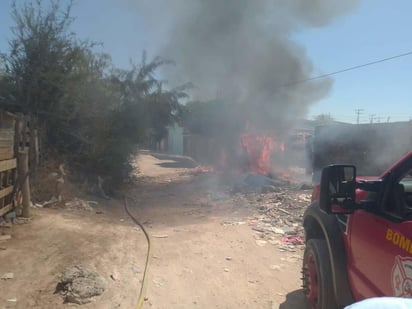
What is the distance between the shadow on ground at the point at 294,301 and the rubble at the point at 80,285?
2.07 m

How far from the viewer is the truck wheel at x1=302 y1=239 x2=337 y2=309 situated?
2.97 meters

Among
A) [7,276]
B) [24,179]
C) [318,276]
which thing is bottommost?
[7,276]

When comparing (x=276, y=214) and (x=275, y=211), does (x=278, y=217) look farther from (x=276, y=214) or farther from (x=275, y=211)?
(x=275, y=211)

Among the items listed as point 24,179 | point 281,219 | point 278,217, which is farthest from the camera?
point 278,217

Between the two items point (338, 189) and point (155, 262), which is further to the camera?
point (155, 262)

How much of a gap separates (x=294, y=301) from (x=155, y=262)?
208cm

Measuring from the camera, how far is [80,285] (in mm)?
3957

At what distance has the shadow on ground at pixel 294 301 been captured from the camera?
3953mm

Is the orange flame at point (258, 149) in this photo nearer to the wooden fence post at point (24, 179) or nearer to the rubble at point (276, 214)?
the rubble at point (276, 214)

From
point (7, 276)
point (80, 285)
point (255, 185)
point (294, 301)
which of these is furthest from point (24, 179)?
point (255, 185)

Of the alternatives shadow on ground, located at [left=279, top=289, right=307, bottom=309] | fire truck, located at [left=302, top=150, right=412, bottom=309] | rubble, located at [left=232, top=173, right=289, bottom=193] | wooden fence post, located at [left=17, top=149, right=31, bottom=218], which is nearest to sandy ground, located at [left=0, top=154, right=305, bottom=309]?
shadow on ground, located at [left=279, top=289, right=307, bottom=309]

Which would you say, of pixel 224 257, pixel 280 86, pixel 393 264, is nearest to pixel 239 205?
pixel 224 257

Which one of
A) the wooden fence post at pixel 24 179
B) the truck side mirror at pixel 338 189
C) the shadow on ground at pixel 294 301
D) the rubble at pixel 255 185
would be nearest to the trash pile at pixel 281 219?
the rubble at pixel 255 185

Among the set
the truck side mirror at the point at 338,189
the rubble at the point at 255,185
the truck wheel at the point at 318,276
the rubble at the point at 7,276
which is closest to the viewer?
the truck side mirror at the point at 338,189
